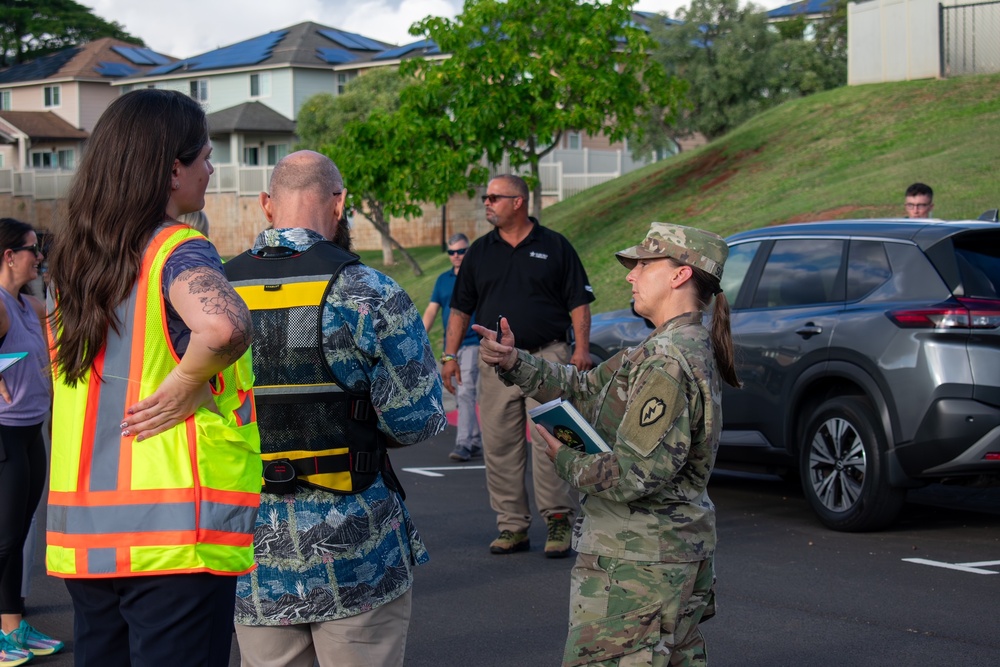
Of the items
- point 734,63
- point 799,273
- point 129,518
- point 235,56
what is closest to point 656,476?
point 129,518

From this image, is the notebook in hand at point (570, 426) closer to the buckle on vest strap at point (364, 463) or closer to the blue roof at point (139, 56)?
the buckle on vest strap at point (364, 463)

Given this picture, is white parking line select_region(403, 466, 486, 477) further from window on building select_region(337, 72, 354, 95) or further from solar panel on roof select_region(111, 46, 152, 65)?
solar panel on roof select_region(111, 46, 152, 65)

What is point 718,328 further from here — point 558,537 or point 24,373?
point 558,537

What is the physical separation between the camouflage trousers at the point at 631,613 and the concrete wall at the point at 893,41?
25388mm

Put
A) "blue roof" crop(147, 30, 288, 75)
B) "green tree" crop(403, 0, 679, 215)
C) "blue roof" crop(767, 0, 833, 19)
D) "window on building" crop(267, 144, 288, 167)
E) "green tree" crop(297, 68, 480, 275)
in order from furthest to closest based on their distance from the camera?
"blue roof" crop(767, 0, 833, 19), "blue roof" crop(147, 30, 288, 75), "window on building" crop(267, 144, 288, 167), "green tree" crop(297, 68, 480, 275), "green tree" crop(403, 0, 679, 215)

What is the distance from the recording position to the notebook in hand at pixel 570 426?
3.48 m

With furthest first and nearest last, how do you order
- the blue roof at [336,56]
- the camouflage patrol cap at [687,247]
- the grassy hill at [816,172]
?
the blue roof at [336,56], the grassy hill at [816,172], the camouflage patrol cap at [687,247]

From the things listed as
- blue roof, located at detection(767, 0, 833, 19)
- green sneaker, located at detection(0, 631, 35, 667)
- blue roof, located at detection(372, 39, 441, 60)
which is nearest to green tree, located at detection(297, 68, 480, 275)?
green sneaker, located at detection(0, 631, 35, 667)

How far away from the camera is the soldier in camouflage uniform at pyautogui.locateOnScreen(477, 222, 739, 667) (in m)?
3.41

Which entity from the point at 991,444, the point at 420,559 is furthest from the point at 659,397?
the point at 991,444

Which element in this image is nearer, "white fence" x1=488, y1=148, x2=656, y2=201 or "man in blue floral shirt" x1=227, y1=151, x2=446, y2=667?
"man in blue floral shirt" x1=227, y1=151, x2=446, y2=667

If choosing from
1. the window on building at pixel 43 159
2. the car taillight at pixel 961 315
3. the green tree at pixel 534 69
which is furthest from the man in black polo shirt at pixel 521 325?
the window on building at pixel 43 159

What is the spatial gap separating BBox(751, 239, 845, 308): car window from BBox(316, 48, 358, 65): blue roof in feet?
174

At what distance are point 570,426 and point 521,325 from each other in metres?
3.87
